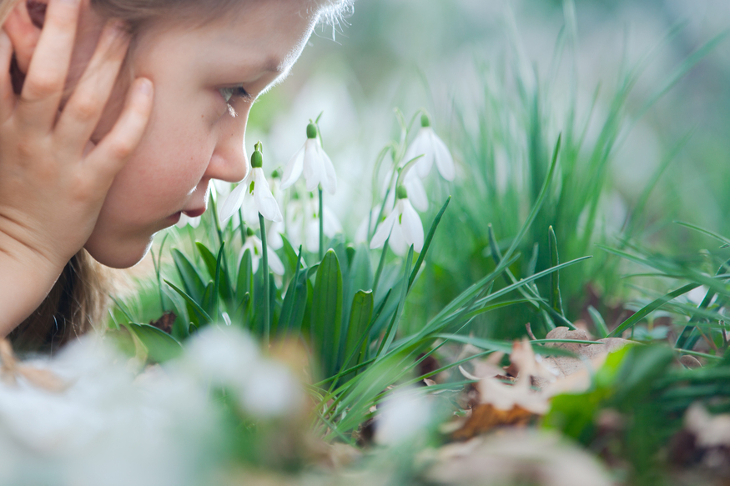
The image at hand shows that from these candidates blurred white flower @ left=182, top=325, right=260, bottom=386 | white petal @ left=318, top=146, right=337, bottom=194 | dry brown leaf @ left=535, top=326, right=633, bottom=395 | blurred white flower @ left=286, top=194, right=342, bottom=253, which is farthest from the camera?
blurred white flower @ left=286, top=194, right=342, bottom=253

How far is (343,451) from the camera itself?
45cm

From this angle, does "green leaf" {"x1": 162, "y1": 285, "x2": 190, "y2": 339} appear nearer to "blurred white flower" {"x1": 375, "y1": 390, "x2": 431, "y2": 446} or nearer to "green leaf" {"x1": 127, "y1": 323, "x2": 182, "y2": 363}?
"green leaf" {"x1": 127, "y1": 323, "x2": 182, "y2": 363}

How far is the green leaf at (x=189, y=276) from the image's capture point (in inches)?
33.6

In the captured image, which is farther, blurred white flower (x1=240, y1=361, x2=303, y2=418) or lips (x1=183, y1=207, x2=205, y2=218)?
lips (x1=183, y1=207, x2=205, y2=218)

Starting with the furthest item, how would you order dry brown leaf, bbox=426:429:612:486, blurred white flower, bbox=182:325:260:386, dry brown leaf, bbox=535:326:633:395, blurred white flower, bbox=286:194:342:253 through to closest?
blurred white flower, bbox=286:194:342:253 → dry brown leaf, bbox=535:326:633:395 → blurred white flower, bbox=182:325:260:386 → dry brown leaf, bbox=426:429:612:486

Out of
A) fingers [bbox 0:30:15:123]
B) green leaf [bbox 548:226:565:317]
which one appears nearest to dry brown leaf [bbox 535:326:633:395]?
green leaf [bbox 548:226:565:317]

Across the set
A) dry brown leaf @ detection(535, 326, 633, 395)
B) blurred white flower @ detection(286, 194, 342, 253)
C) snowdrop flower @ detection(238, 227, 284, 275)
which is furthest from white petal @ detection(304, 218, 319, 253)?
dry brown leaf @ detection(535, 326, 633, 395)

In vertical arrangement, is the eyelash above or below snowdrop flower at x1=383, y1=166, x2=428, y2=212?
above

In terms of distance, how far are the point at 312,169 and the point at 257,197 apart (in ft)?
0.35

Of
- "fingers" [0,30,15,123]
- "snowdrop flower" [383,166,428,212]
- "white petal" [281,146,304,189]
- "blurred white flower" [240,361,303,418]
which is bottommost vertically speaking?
"snowdrop flower" [383,166,428,212]

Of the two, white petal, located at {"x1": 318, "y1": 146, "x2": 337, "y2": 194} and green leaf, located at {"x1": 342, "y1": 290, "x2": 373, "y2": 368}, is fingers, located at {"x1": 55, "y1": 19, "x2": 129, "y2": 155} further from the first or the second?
green leaf, located at {"x1": 342, "y1": 290, "x2": 373, "y2": 368}

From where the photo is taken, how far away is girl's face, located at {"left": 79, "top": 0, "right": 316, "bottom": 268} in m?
0.72

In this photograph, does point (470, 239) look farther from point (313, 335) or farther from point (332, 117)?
point (332, 117)

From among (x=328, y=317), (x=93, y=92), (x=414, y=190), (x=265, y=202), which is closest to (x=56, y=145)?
(x=93, y=92)
